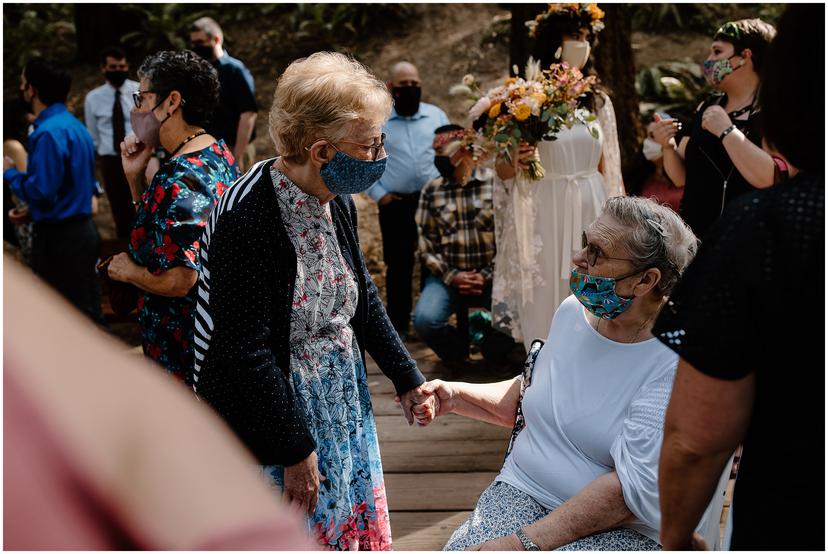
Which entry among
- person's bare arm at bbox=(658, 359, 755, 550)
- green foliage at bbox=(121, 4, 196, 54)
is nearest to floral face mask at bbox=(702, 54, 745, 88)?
person's bare arm at bbox=(658, 359, 755, 550)

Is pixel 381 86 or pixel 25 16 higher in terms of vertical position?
pixel 381 86

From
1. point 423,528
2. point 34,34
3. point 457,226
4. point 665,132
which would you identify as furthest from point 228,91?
point 34,34

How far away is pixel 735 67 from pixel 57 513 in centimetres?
433

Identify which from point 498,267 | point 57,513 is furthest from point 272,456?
point 498,267

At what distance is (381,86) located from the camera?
98.1 inches

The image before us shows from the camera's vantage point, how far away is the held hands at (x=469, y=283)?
6059mm

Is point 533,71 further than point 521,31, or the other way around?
point 521,31

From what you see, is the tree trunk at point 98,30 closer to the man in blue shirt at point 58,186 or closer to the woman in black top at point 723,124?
the man in blue shirt at point 58,186

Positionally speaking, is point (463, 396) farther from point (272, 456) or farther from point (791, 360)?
point (791, 360)

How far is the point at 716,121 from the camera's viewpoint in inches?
164

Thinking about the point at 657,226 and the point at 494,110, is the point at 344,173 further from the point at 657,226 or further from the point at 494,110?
the point at 494,110

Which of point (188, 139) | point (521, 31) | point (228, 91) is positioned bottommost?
point (228, 91)

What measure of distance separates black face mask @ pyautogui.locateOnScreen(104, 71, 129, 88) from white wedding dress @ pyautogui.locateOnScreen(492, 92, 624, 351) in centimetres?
453

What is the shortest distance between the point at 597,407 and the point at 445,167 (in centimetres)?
374
